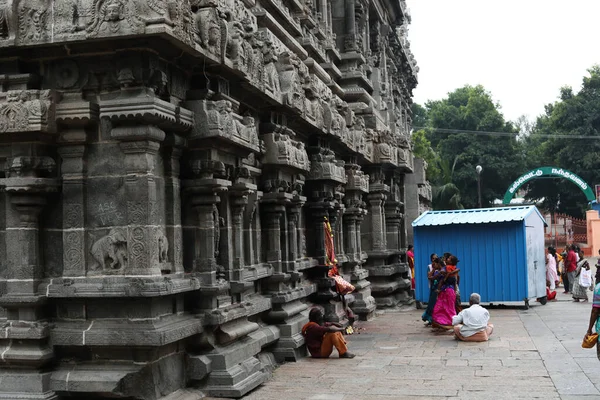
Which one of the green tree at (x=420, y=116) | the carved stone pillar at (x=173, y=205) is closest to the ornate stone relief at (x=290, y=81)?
the carved stone pillar at (x=173, y=205)

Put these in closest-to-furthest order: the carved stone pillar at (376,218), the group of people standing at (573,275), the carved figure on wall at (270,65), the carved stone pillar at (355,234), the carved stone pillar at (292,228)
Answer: the carved figure on wall at (270,65), the carved stone pillar at (292,228), the carved stone pillar at (355,234), the carved stone pillar at (376,218), the group of people standing at (573,275)

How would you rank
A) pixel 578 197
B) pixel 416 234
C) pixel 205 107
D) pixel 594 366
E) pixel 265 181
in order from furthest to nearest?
pixel 578 197, pixel 416 234, pixel 265 181, pixel 594 366, pixel 205 107

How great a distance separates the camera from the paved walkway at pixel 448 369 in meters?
8.17

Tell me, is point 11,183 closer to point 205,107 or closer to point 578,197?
point 205,107

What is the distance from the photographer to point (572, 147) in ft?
157

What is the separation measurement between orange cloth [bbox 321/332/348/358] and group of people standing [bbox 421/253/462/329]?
362 centimetres

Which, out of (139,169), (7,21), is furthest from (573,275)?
(7,21)

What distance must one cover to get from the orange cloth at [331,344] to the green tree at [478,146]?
4076cm

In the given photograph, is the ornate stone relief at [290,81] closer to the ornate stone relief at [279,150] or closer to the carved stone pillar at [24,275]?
the ornate stone relief at [279,150]

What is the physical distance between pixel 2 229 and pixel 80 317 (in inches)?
47.0

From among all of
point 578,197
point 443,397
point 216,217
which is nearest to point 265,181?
point 216,217

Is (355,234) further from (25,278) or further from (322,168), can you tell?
(25,278)

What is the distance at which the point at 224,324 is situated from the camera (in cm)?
804

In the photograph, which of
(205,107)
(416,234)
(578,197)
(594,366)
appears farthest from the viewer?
(578,197)
